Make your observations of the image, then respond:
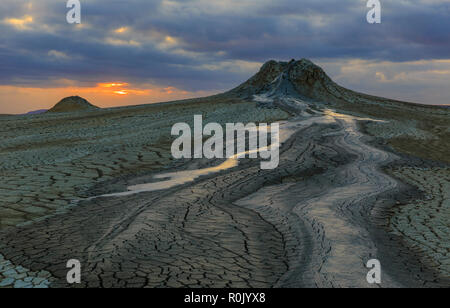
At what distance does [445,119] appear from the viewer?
737 inches

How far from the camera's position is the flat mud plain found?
3420mm

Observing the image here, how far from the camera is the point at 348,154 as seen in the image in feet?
31.0

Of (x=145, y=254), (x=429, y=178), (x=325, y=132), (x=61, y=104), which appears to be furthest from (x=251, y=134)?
(x=61, y=104)

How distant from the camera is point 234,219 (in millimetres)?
4938

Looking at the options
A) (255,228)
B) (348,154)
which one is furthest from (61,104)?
(255,228)

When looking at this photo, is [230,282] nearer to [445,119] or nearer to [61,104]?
[445,119]

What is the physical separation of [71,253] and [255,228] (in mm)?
1929

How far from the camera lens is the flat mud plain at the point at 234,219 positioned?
342cm

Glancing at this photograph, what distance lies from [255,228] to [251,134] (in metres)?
7.76
